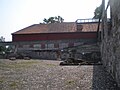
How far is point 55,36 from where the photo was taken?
4444cm

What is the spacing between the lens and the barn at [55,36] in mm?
42844

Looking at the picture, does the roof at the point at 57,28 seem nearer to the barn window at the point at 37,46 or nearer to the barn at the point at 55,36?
the barn at the point at 55,36

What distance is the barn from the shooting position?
42.8 meters

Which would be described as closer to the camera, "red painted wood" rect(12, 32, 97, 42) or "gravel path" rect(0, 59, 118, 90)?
"gravel path" rect(0, 59, 118, 90)

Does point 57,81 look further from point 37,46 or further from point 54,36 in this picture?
point 37,46

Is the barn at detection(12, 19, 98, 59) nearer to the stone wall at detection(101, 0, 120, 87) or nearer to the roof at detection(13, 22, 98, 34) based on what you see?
the roof at detection(13, 22, 98, 34)

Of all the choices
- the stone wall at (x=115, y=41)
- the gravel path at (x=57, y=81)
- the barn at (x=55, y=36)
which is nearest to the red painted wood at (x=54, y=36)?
the barn at (x=55, y=36)

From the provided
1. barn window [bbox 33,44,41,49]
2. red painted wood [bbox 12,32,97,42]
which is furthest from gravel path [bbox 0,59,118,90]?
barn window [bbox 33,44,41,49]

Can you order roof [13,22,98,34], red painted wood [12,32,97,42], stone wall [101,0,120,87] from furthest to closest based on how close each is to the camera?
roof [13,22,98,34] → red painted wood [12,32,97,42] → stone wall [101,0,120,87]

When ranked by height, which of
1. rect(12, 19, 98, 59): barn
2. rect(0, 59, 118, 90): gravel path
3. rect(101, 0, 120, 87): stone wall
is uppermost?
rect(12, 19, 98, 59): barn

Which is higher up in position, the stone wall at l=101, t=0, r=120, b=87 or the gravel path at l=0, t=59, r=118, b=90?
the stone wall at l=101, t=0, r=120, b=87

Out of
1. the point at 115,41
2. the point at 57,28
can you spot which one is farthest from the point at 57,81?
the point at 57,28

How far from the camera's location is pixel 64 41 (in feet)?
143

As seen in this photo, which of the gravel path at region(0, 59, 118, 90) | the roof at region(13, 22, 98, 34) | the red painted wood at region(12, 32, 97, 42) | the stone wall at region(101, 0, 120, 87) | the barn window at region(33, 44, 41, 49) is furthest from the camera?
the barn window at region(33, 44, 41, 49)
